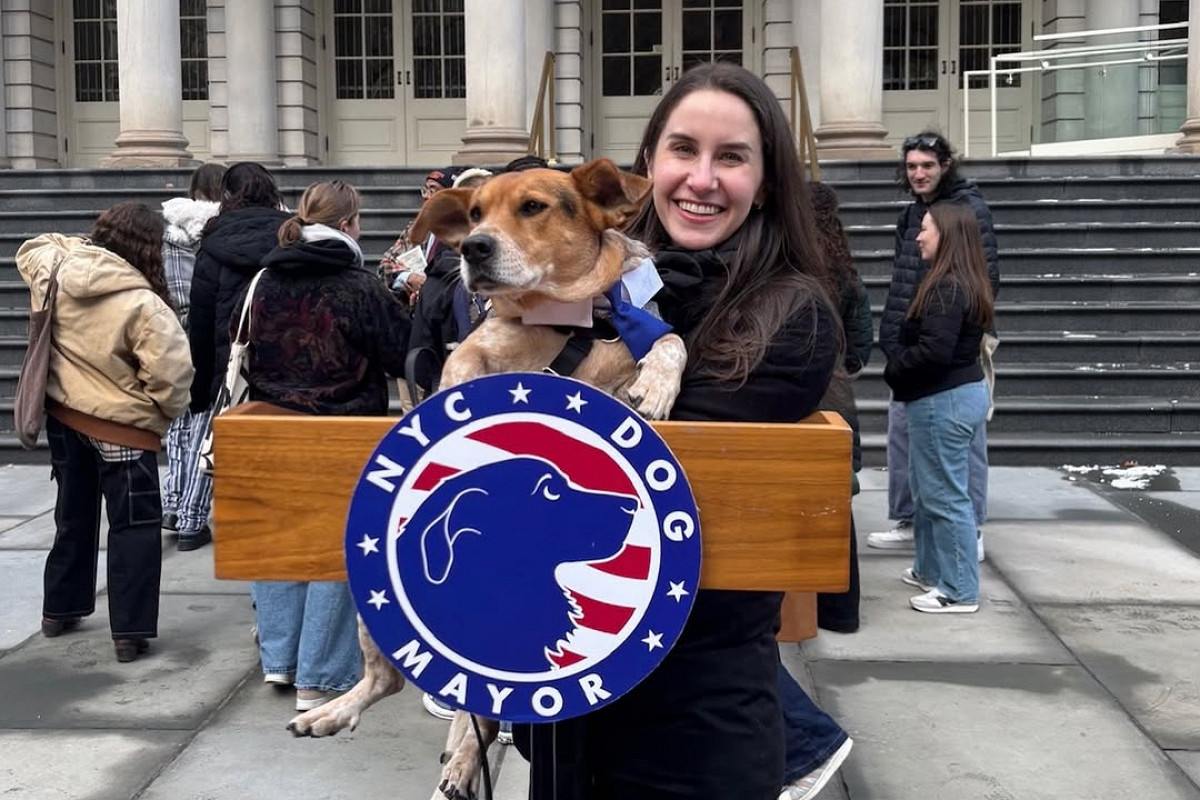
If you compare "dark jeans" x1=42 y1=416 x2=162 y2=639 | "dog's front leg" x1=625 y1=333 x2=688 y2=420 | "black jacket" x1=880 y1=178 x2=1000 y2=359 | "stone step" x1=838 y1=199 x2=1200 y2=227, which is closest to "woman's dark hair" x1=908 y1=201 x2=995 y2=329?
"black jacket" x1=880 y1=178 x2=1000 y2=359

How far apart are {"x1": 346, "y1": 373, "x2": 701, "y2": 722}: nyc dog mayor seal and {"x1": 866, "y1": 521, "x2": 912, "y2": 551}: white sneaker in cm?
610

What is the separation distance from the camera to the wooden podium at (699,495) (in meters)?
1.85

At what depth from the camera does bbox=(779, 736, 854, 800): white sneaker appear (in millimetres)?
4114

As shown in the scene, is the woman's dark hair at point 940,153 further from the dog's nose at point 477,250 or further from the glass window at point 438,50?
the glass window at point 438,50

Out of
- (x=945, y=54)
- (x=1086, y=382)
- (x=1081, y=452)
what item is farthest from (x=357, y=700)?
(x=945, y=54)

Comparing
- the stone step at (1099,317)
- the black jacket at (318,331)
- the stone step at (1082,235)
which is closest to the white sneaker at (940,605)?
the black jacket at (318,331)

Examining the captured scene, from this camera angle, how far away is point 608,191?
225 centimetres

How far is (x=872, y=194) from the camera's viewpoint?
45.1ft

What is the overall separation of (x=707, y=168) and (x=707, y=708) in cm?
89

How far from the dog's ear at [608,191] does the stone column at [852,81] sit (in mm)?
12817

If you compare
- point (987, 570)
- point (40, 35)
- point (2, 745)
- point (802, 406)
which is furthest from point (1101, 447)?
point (40, 35)

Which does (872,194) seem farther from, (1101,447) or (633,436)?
(633,436)

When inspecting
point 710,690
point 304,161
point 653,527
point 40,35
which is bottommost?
point 710,690

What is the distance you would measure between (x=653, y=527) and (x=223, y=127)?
58.2 feet
